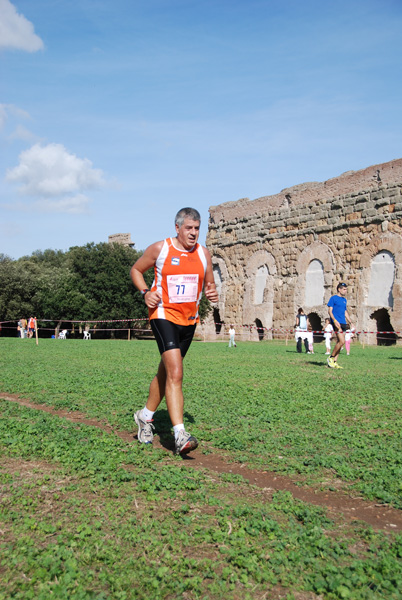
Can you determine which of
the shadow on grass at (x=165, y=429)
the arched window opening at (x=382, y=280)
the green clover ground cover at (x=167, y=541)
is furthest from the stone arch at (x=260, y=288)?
the green clover ground cover at (x=167, y=541)

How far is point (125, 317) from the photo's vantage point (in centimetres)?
4125

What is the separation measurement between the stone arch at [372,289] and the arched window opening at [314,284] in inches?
101

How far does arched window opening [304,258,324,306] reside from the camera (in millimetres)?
30547

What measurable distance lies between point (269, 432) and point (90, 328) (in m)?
38.6

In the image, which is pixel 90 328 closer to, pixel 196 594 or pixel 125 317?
pixel 125 317

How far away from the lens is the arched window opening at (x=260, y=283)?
34.0m

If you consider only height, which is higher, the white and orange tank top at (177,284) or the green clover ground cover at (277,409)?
the white and orange tank top at (177,284)

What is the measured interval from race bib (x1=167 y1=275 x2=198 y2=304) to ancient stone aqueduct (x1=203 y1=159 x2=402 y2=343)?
63.0 feet

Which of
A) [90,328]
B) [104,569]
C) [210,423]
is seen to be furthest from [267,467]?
[90,328]

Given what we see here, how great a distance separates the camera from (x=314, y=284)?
3094 cm

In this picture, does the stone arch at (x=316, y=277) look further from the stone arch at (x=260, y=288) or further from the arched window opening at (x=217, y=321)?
the arched window opening at (x=217, y=321)

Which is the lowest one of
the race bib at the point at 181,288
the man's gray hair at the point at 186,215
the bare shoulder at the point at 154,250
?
the race bib at the point at 181,288

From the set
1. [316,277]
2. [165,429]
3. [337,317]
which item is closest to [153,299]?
[165,429]

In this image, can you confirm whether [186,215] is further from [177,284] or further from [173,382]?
[173,382]
